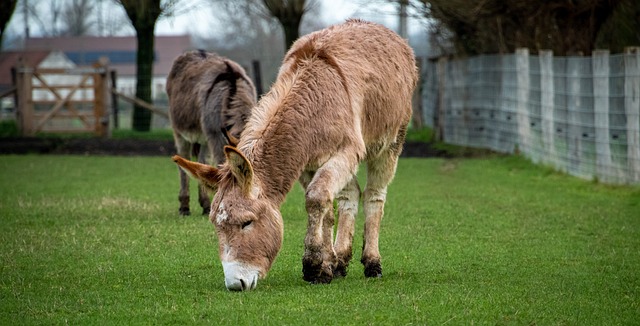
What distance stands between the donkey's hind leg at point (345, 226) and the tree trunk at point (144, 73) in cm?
1995

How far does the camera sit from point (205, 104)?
11.6 m

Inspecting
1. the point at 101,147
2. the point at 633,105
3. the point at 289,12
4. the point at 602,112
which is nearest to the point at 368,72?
the point at 633,105

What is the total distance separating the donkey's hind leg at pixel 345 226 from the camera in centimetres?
752

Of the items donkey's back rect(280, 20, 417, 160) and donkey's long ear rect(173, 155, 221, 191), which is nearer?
donkey's long ear rect(173, 155, 221, 191)

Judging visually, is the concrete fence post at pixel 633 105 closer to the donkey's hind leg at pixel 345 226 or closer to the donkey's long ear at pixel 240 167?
the donkey's hind leg at pixel 345 226

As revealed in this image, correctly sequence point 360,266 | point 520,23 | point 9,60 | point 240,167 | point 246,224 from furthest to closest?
point 9,60, point 520,23, point 360,266, point 246,224, point 240,167

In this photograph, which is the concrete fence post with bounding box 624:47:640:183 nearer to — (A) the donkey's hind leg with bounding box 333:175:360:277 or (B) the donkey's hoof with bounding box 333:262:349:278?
(A) the donkey's hind leg with bounding box 333:175:360:277

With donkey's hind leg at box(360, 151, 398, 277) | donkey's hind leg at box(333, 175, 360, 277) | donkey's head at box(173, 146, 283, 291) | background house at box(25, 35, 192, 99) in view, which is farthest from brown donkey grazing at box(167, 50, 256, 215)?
background house at box(25, 35, 192, 99)

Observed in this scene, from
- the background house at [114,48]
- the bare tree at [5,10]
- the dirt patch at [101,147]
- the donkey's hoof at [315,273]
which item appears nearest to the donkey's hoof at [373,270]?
the donkey's hoof at [315,273]

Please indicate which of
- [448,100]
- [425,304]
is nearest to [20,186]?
[425,304]

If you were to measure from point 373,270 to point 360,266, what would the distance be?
59 cm

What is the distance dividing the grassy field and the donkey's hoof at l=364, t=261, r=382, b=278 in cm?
16

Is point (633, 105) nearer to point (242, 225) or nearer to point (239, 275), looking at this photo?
point (242, 225)

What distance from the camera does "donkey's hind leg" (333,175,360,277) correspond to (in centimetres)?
752
